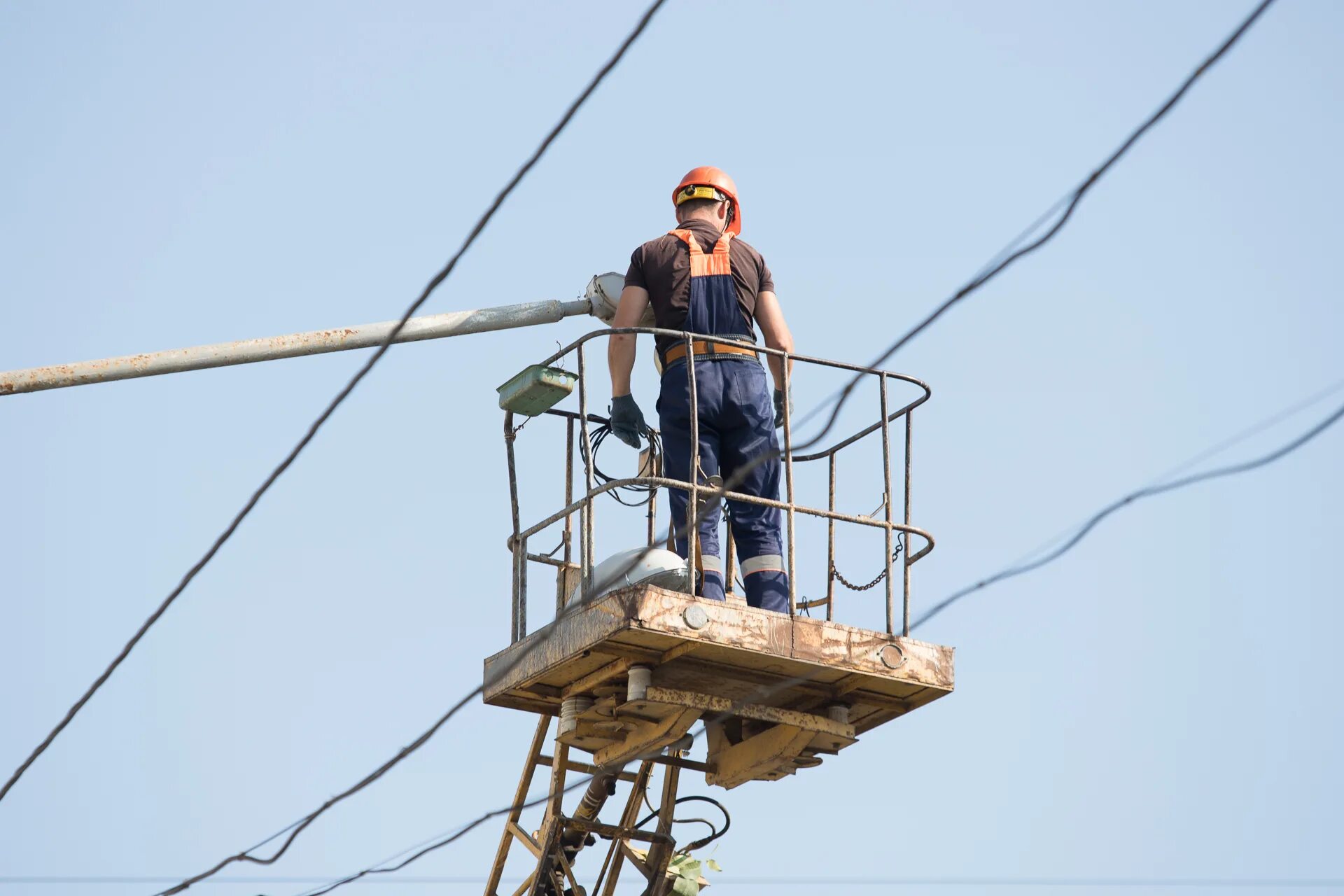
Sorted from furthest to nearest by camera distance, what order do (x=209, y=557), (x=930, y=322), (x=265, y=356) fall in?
(x=265, y=356) < (x=209, y=557) < (x=930, y=322)

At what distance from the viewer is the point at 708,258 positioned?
34.3ft

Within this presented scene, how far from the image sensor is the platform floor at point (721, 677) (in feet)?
30.8

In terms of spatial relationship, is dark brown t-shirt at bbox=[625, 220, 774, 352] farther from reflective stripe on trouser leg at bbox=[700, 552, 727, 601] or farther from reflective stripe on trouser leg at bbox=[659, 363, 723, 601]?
reflective stripe on trouser leg at bbox=[700, 552, 727, 601]

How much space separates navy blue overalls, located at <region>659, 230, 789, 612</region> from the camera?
9.96m

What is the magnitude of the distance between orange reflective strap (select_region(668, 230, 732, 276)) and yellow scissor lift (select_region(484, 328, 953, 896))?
56 centimetres

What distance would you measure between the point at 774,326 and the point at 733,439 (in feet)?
2.31

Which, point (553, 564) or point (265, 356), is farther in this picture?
point (553, 564)

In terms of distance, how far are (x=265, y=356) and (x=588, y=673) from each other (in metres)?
2.40

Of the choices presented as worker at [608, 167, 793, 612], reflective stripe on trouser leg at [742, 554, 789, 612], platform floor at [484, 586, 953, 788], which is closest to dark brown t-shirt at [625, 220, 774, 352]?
worker at [608, 167, 793, 612]

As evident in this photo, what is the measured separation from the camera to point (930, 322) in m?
7.49

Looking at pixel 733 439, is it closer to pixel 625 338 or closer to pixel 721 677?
pixel 625 338

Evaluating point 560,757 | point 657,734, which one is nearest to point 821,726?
point 657,734

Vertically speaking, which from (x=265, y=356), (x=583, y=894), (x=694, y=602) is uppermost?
(x=265, y=356)

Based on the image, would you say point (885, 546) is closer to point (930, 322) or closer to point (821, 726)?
point (821, 726)
